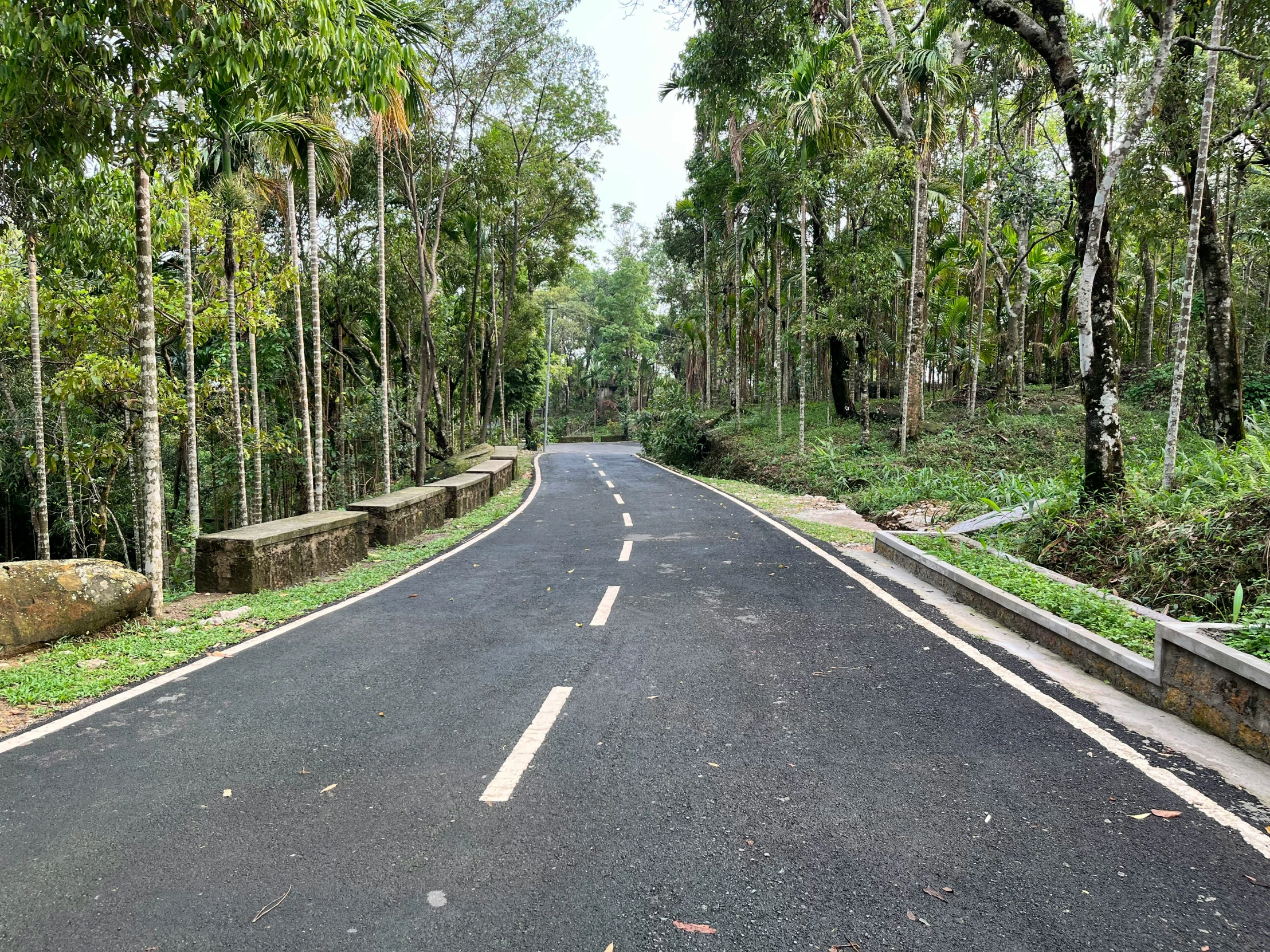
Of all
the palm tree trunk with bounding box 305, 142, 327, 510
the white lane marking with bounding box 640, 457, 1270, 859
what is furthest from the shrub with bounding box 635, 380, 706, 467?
the white lane marking with bounding box 640, 457, 1270, 859

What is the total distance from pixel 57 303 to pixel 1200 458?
17.0 metres

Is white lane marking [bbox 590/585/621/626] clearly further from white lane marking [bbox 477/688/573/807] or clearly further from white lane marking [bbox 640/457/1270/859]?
white lane marking [bbox 640/457/1270/859]

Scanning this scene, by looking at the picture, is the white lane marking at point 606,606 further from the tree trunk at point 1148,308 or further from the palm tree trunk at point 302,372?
the tree trunk at point 1148,308

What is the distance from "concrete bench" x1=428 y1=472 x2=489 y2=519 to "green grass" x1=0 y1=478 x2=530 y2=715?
18.0 ft

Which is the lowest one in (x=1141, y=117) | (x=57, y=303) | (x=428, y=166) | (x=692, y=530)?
(x=692, y=530)

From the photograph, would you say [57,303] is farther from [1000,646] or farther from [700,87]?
[1000,646]

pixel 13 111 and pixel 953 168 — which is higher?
pixel 953 168

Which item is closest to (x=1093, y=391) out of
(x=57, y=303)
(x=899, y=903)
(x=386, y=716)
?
(x=899, y=903)

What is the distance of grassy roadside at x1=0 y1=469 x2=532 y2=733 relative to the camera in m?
4.73

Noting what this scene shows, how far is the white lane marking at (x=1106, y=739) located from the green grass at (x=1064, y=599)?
83 cm

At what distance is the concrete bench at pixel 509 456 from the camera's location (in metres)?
24.2

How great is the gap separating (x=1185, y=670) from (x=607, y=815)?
3582 millimetres

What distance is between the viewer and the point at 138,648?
5.74 metres

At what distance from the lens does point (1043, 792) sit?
326 centimetres
